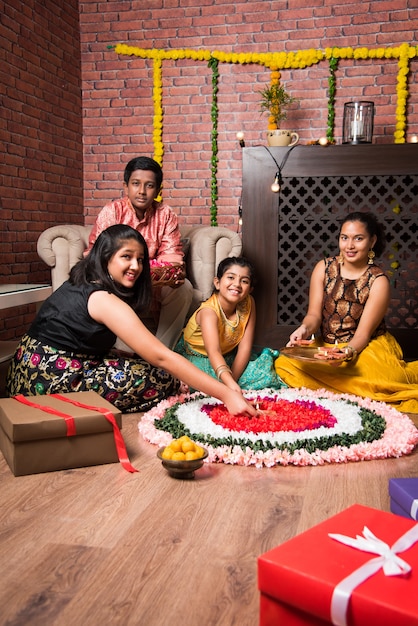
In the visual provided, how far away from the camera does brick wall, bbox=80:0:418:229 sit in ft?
16.7

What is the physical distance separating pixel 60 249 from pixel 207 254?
1034mm

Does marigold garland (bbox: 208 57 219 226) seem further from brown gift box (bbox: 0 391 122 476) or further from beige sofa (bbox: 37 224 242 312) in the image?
brown gift box (bbox: 0 391 122 476)

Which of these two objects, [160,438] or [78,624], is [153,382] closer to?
[160,438]

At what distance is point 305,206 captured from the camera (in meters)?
4.46

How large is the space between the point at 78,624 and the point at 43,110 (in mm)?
4391

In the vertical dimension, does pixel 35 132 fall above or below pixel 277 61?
below

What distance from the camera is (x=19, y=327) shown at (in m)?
4.70

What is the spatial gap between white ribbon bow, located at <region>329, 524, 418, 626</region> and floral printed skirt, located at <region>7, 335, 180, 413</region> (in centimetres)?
181

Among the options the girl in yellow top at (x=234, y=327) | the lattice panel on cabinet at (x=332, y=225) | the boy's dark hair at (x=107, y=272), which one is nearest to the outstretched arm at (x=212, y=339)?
the girl in yellow top at (x=234, y=327)

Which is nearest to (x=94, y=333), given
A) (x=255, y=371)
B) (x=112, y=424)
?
(x=112, y=424)

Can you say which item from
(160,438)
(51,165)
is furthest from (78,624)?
(51,165)

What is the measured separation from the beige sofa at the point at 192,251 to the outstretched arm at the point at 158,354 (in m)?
1.66

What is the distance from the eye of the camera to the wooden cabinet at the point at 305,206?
433 centimetres

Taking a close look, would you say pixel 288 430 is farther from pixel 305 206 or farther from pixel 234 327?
pixel 305 206
